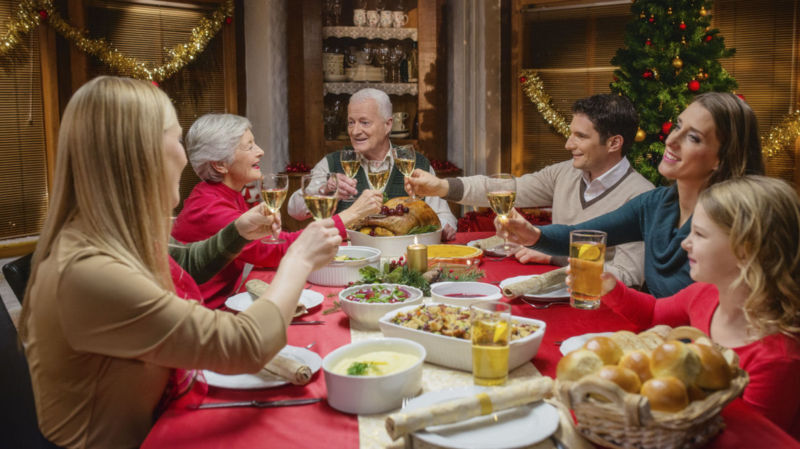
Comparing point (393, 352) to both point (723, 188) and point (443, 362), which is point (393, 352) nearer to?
point (443, 362)

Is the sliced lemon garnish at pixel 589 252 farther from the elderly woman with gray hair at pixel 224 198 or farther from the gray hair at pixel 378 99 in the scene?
the gray hair at pixel 378 99

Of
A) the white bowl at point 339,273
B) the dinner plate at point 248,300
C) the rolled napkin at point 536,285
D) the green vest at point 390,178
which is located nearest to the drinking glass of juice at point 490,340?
the rolled napkin at point 536,285

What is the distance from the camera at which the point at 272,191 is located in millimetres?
1888

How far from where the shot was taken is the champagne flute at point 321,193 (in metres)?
1.60

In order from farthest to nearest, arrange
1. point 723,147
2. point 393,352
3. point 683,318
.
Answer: point 723,147 → point 683,318 → point 393,352

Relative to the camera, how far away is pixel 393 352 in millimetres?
1331

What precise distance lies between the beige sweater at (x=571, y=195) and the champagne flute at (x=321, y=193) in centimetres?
114

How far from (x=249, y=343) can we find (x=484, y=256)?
64.9 inches

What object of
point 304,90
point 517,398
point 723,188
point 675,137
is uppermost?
point 304,90

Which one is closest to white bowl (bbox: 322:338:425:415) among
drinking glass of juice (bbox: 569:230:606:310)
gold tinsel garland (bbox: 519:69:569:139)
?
drinking glass of juice (bbox: 569:230:606:310)

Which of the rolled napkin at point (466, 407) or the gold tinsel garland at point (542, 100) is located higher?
the gold tinsel garland at point (542, 100)

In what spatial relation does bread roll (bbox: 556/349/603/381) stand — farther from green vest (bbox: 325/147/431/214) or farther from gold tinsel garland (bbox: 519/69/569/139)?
gold tinsel garland (bbox: 519/69/569/139)

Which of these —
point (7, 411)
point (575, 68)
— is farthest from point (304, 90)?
point (7, 411)

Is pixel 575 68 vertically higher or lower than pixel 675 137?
higher
